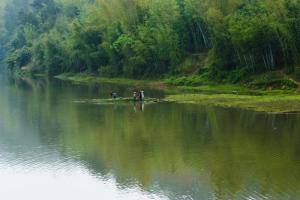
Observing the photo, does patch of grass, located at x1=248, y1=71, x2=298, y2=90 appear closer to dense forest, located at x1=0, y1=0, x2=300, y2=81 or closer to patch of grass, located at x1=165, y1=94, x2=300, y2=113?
dense forest, located at x1=0, y1=0, x2=300, y2=81

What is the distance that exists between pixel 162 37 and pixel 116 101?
868 inches

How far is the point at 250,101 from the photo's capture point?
48.5 m

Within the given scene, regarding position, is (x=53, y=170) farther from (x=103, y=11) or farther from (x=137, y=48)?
(x=103, y=11)

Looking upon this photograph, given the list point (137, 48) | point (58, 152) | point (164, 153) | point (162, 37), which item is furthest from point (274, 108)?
point (137, 48)

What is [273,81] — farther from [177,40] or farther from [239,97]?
[177,40]

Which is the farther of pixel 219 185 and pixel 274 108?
pixel 274 108

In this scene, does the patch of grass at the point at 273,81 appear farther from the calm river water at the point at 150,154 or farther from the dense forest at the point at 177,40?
the calm river water at the point at 150,154

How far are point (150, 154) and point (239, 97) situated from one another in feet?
75.3

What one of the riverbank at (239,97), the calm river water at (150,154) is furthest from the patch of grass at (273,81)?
the calm river water at (150,154)

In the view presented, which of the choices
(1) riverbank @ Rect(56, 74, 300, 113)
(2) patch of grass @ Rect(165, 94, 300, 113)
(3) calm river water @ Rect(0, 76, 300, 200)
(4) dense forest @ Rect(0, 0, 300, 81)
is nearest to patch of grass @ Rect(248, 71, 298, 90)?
(1) riverbank @ Rect(56, 74, 300, 113)

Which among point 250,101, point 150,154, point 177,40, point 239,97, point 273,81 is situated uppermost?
point 177,40

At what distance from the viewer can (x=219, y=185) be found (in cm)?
2438

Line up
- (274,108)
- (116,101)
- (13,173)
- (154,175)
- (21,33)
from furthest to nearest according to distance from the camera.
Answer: (21,33) → (116,101) → (274,108) → (13,173) → (154,175)

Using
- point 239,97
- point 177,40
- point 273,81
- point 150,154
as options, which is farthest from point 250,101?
point 177,40
